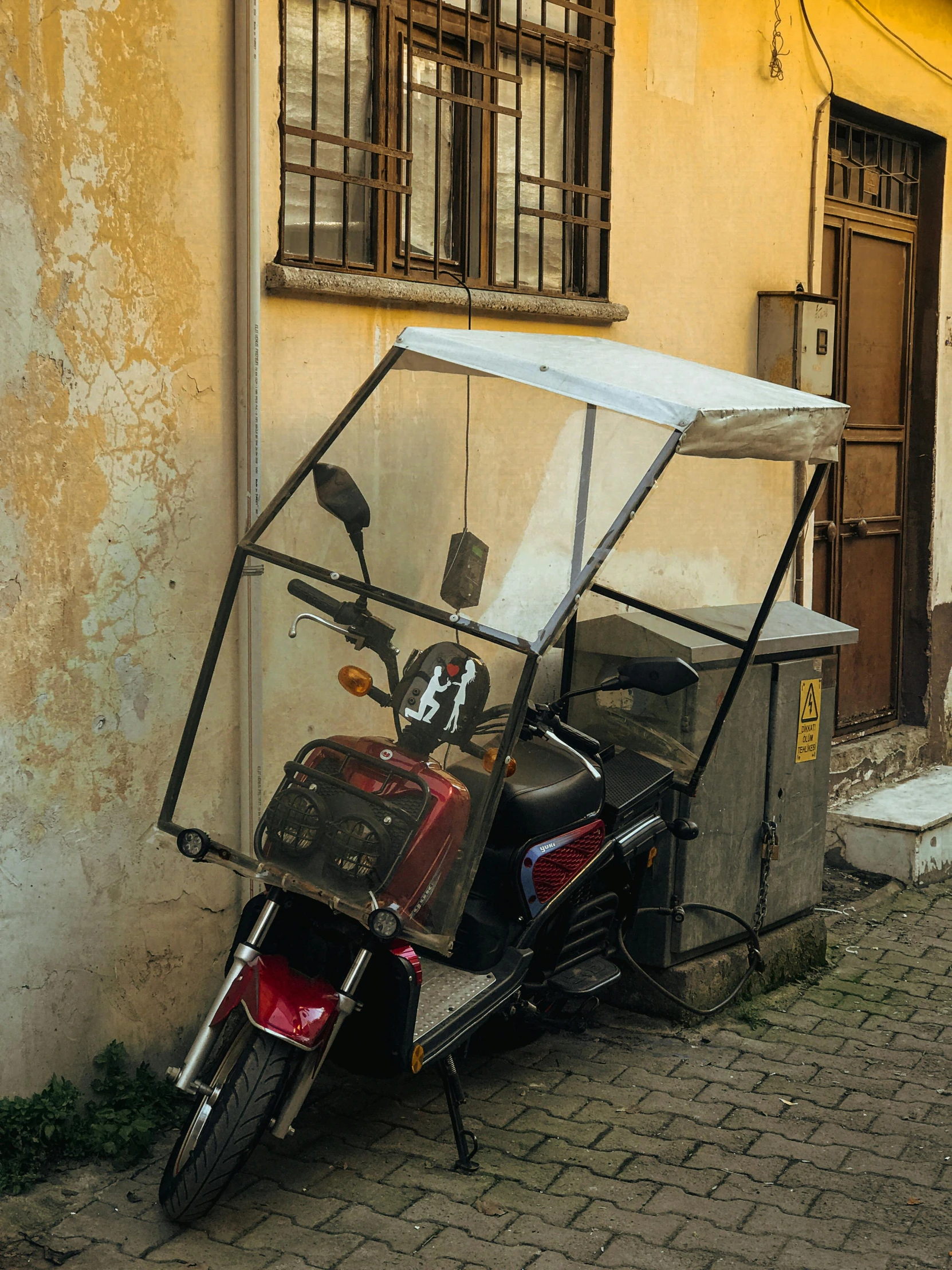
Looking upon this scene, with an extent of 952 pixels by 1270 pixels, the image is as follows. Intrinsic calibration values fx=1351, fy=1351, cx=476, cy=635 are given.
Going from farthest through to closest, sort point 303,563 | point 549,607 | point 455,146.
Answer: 1. point 455,146
2. point 303,563
3. point 549,607

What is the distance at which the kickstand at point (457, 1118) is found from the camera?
12.4 feet

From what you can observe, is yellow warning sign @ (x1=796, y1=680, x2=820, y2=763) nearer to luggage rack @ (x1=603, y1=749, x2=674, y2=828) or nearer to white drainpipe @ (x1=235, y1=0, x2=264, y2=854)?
luggage rack @ (x1=603, y1=749, x2=674, y2=828)

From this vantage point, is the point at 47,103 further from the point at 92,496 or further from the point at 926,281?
the point at 926,281

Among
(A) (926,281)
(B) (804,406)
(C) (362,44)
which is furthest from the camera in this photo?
(A) (926,281)

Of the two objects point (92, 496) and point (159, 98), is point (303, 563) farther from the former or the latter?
point (159, 98)

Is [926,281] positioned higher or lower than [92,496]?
higher

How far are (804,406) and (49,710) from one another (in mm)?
2291

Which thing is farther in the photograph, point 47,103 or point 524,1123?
A: point 524,1123

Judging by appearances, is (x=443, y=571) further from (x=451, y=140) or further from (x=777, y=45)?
(x=777, y=45)

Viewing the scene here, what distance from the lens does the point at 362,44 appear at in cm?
462

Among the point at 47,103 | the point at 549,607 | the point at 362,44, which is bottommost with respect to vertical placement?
the point at 549,607

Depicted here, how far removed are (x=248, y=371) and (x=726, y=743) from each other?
2131 mm

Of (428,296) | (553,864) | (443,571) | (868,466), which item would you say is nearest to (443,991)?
(553,864)

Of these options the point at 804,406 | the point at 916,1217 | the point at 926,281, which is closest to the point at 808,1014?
the point at 916,1217
